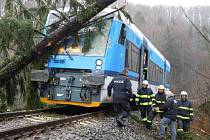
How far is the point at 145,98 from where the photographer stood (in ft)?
38.7

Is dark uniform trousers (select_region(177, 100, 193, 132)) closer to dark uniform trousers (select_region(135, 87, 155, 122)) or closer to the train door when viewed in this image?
dark uniform trousers (select_region(135, 87, 155, 122))

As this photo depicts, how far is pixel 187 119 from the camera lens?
12.3m

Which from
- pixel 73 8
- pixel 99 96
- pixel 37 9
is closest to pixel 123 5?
pixel 73 8

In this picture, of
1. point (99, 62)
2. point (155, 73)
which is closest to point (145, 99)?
point (99, 62)

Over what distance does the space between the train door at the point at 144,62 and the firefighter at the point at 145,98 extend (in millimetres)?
2423

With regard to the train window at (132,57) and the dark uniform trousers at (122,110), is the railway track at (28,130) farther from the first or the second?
the train window at (132,57)

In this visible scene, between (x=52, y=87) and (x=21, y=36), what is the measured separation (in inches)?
177

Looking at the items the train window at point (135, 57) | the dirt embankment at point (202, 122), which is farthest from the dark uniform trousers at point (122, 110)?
the dirt embankment at point (202, 122)

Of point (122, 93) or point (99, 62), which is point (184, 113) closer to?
point (122, 93)

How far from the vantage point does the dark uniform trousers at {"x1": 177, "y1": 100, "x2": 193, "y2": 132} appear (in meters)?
12.3

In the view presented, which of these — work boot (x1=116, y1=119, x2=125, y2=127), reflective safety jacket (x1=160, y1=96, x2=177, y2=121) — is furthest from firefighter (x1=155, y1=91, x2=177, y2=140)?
work boot (x1=116, y1=119, x2=125, y2=127)

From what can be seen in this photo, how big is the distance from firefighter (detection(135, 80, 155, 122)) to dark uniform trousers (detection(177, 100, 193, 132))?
1199 mm

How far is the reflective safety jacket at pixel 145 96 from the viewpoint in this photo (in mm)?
11680

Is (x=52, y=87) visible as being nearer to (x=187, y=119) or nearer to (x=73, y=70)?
(x=73, y=70)
